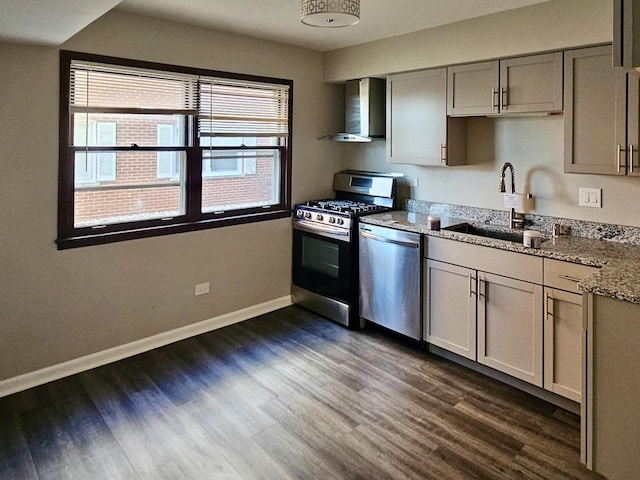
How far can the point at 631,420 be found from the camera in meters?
1.93

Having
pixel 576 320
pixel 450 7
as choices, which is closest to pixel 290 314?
pixel 576 320

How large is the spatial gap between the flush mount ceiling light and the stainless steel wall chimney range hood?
1833 mm

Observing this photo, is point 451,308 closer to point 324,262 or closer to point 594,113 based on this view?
point 324,262

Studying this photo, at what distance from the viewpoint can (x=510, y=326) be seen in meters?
2.97

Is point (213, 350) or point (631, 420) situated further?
point (213, 350)

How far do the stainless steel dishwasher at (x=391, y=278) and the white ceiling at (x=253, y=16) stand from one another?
1549 mm

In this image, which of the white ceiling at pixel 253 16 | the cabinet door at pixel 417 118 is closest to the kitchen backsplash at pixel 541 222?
the cabinet door at pixel 417 118

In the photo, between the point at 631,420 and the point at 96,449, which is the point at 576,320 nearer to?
the point at 631,420

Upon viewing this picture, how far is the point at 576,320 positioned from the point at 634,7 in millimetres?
1651

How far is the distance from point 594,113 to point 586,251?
832 mm

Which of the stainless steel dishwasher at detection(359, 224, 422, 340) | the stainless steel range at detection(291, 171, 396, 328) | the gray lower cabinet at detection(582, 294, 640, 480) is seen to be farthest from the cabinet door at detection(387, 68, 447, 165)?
the gray lower cabinet at detection(582, 294, 640, 480)

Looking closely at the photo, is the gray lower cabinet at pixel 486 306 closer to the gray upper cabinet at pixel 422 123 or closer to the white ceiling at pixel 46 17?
the gray upper cabinet at pixel 422 123

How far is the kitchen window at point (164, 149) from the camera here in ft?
10.5

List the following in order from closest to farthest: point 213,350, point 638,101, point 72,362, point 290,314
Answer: point 638,101 < point 72,362 < point 213,350 < point 290,314
